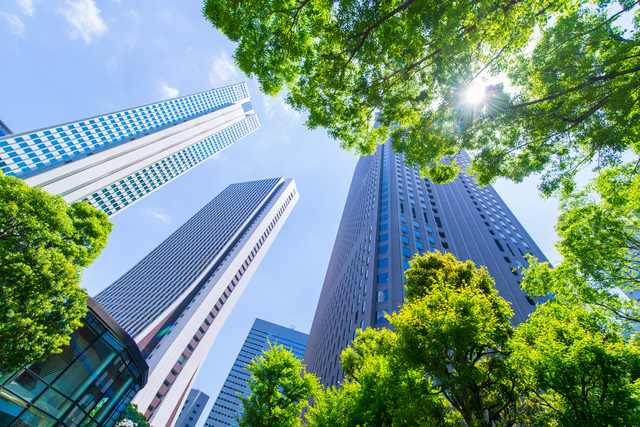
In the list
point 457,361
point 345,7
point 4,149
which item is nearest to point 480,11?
point 345,7

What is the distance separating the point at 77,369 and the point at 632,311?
84.0ft

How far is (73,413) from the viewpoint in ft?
38.1

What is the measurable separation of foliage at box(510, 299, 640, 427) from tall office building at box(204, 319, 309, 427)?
3799 inches

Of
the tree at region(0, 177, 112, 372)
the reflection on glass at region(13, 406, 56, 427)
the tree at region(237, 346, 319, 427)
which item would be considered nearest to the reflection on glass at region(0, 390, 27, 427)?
the reflection on glass at region(13, 406, 56, 427)

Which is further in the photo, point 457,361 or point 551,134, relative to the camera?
point 551,134

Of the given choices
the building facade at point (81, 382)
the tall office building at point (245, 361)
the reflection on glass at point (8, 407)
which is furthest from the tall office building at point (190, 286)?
the tall office building at point (245, 361)

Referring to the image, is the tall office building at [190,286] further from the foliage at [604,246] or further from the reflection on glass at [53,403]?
the foliage at [604,246]

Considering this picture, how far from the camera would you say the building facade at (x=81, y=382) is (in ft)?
33.5

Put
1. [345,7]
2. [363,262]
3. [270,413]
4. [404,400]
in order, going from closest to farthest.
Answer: [404,400] < [345,7] < [270,413] < [363,262]

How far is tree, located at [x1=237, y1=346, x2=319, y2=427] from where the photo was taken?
1067cm

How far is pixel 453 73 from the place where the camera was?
9.96m

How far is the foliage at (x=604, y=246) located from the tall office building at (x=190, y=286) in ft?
169

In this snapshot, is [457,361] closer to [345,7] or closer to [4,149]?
[345,7]

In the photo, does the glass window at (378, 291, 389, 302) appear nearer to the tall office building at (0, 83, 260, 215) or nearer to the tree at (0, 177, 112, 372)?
the tree at (0, 177, 112, 372)
